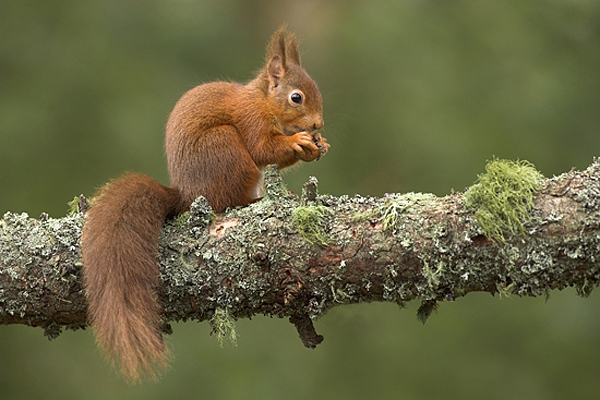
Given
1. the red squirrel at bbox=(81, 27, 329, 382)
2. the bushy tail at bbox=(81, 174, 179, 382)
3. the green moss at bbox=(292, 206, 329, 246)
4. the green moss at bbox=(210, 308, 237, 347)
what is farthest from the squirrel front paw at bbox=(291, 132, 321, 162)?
the green moss at bbox=(210, 308, 237, 347)

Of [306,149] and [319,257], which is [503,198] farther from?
[306,149]

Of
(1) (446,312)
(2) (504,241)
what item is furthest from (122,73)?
(2) (504,241)

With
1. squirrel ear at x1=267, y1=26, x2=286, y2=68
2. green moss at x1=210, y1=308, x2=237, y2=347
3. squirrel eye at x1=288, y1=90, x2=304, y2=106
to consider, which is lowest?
green moss at x1=210, y1=308, x2=237, y2=347

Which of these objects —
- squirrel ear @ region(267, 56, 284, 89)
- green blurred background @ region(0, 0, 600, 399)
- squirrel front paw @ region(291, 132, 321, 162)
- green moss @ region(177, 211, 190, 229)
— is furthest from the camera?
green blurred background @ region(0, 0, 600, 399)

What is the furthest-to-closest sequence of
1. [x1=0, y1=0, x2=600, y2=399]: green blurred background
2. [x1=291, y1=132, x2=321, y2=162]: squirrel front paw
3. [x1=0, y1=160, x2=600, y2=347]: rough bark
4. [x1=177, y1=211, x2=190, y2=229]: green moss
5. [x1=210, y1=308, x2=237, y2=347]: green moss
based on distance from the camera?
1. [x1=0, y1=0, x2=600, y2=399]: green blurred background
2. [x1=291, y1=132, x2=321, y2=162]: squirrel front paw
3. [x1=177, y1=211, x2=190, y2=229]: green moss
4. [x1=210, y1=308, x2=237, y2=347]: green moss
5. [x1=0, y1=160, x2=600, y2=347]: rough bark

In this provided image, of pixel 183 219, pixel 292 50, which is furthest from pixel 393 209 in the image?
pixel 292 50

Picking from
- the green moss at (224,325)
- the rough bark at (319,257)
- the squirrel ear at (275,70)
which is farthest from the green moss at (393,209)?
the squirrel ear at (275,70)

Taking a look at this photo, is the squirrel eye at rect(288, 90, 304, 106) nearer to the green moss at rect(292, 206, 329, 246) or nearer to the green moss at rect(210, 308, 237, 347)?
the green moss at rect(292, 206, 329, 246)

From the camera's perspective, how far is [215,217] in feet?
8.85

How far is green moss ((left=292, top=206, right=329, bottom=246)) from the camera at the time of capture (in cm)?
240

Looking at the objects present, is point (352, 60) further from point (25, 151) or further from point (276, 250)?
point (276, 250)

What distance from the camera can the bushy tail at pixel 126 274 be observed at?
2330mm

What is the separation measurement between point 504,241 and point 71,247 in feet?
4.69

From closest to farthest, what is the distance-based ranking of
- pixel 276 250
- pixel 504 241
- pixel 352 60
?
1. pixel 504 241
2. pixel 276 250
3. pixel 352 60
